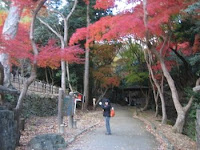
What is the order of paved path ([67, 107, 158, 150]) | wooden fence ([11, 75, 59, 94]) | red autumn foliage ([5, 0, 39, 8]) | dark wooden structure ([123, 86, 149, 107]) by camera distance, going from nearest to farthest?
paved path ([67, 107, 158, 150])
red autumn foliage ([5, 0, 39, 8])
wooden fence ([11, 75, 59, 94])
dark wooden structure ([123, 86, 149, 107])

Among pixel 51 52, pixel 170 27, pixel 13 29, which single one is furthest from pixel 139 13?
pixel 13 29

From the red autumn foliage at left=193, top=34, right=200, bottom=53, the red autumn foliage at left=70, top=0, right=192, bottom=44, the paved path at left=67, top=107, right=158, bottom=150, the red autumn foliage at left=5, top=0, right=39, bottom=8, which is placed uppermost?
the red autumn foliage at left=70, top=0, right=192, bottom=44

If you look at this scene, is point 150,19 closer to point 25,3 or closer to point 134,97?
point 25,3

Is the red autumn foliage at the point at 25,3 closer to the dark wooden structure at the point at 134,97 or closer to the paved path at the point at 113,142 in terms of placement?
the paved path at the point at 113,142

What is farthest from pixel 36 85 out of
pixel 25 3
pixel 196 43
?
pixel 196 43

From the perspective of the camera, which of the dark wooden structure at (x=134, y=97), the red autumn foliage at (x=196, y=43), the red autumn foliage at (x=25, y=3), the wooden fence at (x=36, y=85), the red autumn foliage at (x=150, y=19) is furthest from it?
the dark wooden structure at (x=134, y=97)

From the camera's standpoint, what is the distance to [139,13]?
13711 mm

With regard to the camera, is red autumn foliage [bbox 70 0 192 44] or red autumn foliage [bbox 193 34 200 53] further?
red autumn foliage [bbox 193 34 200 53]

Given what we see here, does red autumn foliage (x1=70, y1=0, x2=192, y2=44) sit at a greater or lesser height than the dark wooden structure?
greater

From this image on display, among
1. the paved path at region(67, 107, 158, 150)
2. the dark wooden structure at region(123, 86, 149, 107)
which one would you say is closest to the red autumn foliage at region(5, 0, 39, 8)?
the paved path at region(67, 107, 158, 150)

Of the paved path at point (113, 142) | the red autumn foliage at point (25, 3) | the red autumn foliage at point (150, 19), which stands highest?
the red autumn foliage at point (150, 19)

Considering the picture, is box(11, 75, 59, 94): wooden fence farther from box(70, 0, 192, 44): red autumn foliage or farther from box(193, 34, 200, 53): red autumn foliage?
box(193, 34, 200, 53): red autumn foliage

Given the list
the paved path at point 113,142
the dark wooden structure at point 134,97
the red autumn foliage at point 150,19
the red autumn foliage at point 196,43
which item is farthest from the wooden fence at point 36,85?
the dark wooden structure at point 134,97

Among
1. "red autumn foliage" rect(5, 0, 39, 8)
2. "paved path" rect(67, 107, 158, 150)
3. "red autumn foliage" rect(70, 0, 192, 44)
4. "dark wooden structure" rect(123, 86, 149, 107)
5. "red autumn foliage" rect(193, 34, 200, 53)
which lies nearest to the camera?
"paved path" rect(67, 107, 158, 150)
